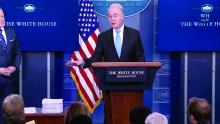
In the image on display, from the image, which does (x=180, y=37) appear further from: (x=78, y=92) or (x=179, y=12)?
(x=78, y=92)

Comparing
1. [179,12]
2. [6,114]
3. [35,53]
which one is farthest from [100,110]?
[6,114]

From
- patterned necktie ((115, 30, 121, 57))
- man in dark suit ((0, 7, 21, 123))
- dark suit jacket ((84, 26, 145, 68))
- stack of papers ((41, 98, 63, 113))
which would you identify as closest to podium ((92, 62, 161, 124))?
stack of papers ((41, 98, 63, 113))

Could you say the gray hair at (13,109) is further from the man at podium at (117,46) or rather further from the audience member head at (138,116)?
the man at podium at (117,46)

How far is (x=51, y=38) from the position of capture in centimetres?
786

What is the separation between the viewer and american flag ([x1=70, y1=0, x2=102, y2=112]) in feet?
25.5

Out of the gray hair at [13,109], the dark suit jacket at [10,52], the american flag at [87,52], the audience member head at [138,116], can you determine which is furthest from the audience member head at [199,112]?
the dark suit jacket at [10,52]

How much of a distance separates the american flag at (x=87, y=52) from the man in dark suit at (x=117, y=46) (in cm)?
128

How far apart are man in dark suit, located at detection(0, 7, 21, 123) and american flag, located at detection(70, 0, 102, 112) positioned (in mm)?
843

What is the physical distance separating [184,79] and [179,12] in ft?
3.33

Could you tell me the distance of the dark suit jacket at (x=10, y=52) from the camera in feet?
24.5

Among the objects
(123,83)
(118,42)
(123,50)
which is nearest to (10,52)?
(118,42)

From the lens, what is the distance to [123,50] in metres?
6.27

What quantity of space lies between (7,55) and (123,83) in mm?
2590

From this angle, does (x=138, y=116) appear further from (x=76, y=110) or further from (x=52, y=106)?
(x=52, y=106)
